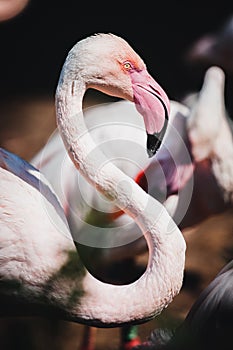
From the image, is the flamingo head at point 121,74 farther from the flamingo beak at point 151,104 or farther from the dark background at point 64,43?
the dark background at point 64,43

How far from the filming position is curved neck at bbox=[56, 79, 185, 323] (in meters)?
1.55

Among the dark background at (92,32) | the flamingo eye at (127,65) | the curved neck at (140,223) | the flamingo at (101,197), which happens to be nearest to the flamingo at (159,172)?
the flamingo at (101,197)

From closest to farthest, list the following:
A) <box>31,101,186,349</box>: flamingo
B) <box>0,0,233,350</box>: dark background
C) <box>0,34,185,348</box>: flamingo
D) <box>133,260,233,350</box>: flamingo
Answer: <box>0,34,185,348</box>: flamingo, <box>133,260,233,350</box>: flamingo, <box>31,101,186,349</box>: flamingo, <box>0,0,233,350</box>: dark background

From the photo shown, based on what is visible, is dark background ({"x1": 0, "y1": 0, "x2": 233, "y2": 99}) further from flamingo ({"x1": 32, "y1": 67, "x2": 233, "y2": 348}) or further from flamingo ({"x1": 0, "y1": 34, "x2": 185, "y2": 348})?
flamingo ({"x1": 0, "y1": 34, "x2": 185, "y2": 348})

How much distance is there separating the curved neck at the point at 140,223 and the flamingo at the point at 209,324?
111mm

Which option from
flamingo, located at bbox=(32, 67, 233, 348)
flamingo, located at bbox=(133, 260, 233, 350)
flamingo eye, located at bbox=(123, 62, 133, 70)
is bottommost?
flamingo, located at bbox=(133, 260, 233, 350)

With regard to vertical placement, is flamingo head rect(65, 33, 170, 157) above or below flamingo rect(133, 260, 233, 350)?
above

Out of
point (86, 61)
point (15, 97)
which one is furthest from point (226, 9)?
point (86, 61)

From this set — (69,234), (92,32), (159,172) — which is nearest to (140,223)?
(69,234)

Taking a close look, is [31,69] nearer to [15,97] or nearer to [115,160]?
[15,97]

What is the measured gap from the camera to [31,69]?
10.1 ft

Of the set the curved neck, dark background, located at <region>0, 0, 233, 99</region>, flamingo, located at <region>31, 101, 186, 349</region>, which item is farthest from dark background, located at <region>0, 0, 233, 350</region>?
the curved neck

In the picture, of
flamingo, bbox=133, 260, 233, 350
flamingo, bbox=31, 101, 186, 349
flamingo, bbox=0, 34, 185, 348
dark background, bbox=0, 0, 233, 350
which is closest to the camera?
flamingo, bbox=0, 34, 185, 348

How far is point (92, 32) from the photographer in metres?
3.08
